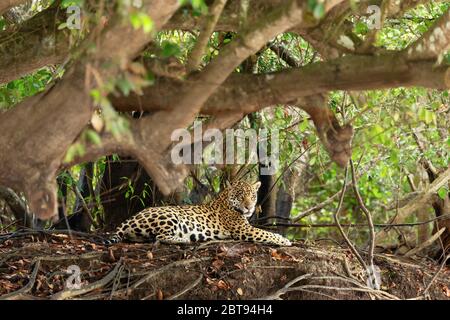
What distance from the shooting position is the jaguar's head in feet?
32.6

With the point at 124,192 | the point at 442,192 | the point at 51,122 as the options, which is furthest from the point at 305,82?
the point at 124,192

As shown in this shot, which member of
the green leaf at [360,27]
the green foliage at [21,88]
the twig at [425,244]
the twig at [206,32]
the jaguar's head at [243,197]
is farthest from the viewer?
the twig at [425,244]

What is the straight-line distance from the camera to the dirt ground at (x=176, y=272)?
757cm

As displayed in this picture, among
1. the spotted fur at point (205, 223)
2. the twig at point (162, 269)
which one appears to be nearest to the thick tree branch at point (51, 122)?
the twig at point (162, 269)

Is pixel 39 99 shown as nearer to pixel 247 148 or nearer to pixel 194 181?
pixel 247 148

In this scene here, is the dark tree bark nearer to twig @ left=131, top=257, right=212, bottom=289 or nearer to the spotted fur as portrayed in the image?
the spotted fur

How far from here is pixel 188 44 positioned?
9.24 metres

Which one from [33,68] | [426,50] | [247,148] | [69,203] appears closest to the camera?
[426,50]

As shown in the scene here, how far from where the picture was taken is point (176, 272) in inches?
309

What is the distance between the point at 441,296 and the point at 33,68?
5.00 meters

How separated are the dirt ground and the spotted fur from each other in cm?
39

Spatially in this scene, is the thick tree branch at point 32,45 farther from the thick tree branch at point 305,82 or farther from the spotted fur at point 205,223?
the spotted fur at point 205,223

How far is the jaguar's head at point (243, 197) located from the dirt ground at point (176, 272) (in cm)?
106
